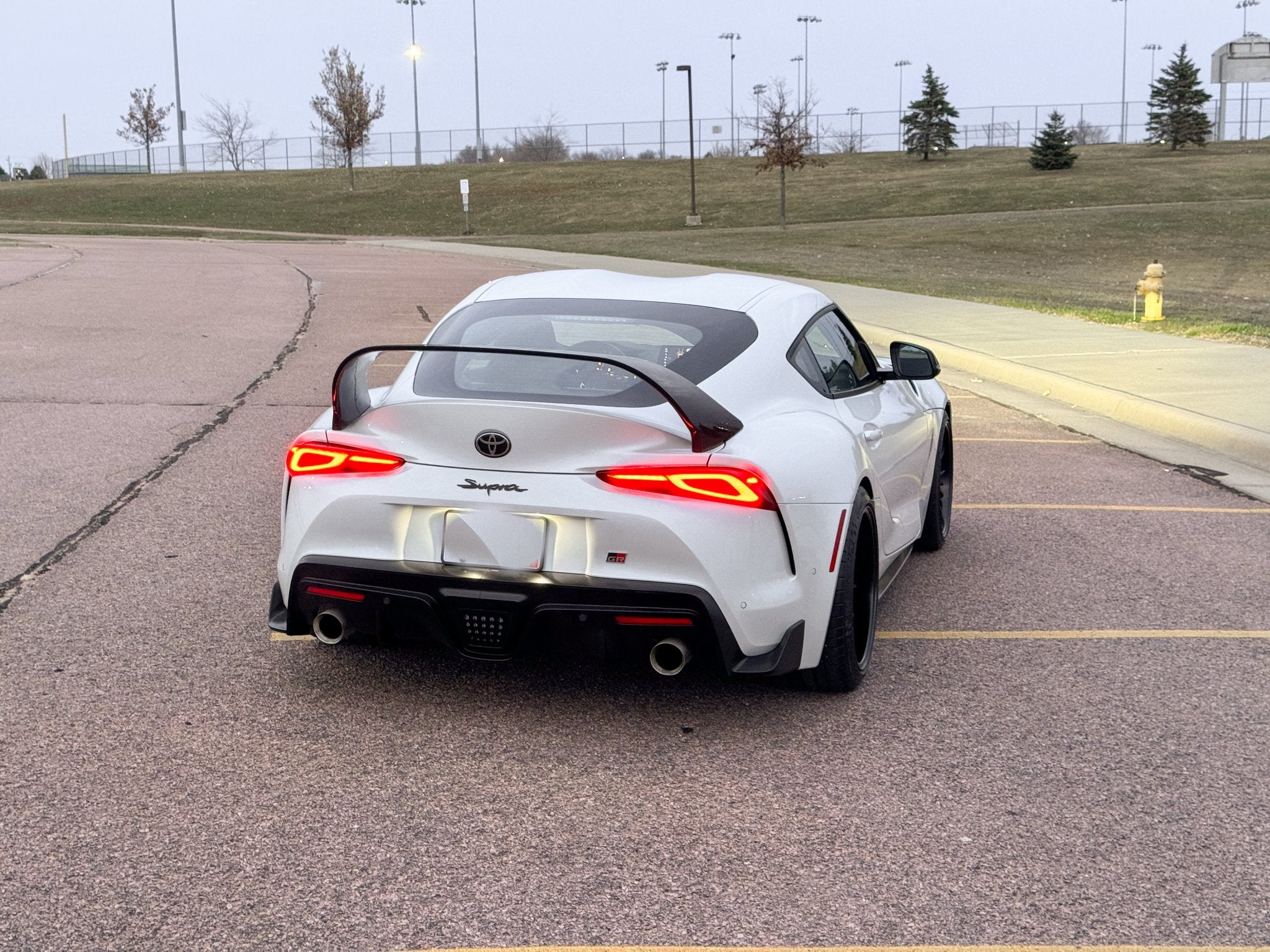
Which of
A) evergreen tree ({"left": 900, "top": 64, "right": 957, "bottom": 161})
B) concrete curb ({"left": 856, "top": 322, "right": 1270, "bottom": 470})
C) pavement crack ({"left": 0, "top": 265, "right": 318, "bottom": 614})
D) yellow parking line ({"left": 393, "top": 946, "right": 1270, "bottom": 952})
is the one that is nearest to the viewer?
yellow parking line ({"left": 393, "top": 946, "right": 1270, "bottom": 952})

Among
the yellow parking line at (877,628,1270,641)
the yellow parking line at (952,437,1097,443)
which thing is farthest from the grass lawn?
the yellow parking line at (877,628,1270,641)

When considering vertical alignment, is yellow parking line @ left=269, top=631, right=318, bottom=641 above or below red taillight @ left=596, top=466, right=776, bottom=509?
below

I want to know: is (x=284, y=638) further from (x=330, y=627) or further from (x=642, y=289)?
(x=642, y=289)

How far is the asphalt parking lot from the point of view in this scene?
3.30 metres

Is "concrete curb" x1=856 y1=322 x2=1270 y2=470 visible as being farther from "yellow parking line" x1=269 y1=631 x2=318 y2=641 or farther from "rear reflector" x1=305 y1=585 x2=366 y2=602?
"rear reflector" x1=305 y1=585 x2=366 y2=602

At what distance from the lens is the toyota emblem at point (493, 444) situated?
4.23 metres

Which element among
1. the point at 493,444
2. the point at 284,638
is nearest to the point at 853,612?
the point at 493,444

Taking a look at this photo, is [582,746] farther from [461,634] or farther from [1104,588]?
[1104,588]

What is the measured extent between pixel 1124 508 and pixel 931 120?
7679 centimetres

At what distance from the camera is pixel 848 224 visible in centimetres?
5278

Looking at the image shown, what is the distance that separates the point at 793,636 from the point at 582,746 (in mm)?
737

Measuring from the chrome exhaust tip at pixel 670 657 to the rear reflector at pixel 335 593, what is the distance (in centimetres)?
91

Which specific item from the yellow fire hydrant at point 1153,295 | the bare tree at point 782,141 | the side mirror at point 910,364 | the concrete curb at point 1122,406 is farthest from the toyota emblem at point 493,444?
the bare tree at point 782,141

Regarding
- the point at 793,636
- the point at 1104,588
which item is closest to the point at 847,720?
the point at 793,636
